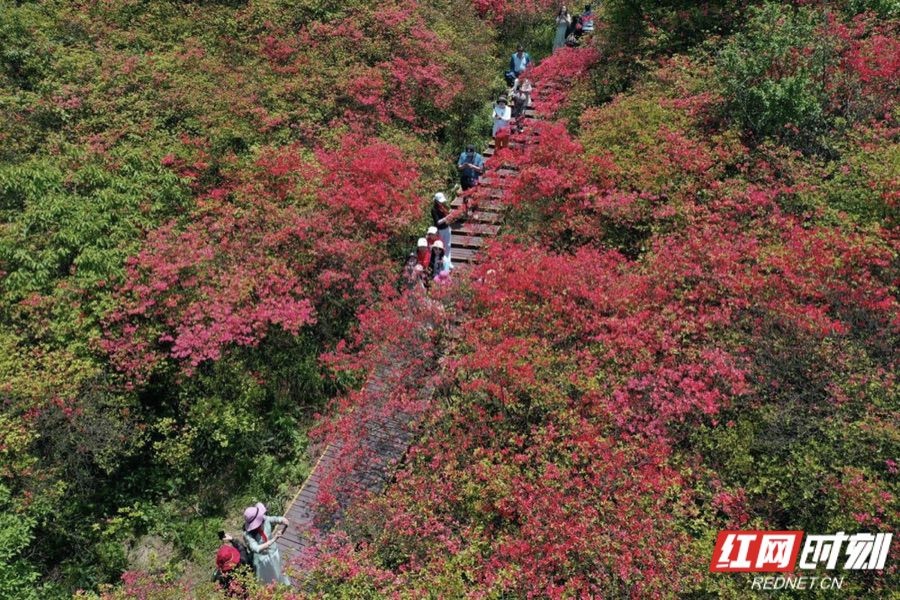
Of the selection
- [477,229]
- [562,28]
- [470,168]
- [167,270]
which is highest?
[562,28]

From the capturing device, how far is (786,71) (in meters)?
12.8

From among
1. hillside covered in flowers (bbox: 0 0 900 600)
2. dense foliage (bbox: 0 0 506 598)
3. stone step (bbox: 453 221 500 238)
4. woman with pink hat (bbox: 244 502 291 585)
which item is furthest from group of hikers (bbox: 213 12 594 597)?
dense foliage (bbox: 0 0 506 598)

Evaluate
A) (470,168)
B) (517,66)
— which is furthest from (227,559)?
(517,66)

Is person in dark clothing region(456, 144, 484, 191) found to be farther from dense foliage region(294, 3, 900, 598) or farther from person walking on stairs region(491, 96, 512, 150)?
dense foliage region(294, 3, 900, 598)

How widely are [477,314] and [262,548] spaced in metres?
5.52

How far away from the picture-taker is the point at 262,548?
27.6 feet

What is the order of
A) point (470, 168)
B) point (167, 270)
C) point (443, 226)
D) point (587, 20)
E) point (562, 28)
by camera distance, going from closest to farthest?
1. point (167, 270)
2. point (443, 226)
3. point (470, 168)
4. point (562, 28)
5. point (587, 20)

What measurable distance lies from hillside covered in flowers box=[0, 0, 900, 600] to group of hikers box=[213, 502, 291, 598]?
478mm

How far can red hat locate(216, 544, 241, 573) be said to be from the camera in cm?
834

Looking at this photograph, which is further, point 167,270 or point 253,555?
point 167,270

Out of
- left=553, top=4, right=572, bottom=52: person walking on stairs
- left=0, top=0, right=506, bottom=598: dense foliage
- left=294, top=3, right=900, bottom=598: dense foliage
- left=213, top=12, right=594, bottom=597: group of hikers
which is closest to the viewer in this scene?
left=294, top=3, right=900, bottom=598: dense foliage

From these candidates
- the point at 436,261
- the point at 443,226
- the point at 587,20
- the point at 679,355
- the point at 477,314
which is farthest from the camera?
the point at 587,20

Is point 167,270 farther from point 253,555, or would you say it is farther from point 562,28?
point 562,28

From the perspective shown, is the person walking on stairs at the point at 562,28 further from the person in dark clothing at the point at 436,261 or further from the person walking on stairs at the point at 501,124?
the person in dark clothing at the point at 436,261
